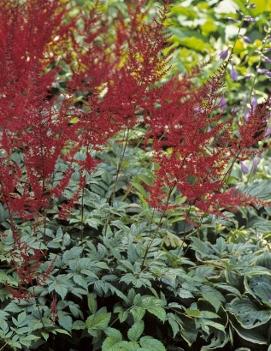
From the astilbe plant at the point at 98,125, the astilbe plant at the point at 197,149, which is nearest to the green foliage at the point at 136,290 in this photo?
the astilbe plant at the point at 98,125

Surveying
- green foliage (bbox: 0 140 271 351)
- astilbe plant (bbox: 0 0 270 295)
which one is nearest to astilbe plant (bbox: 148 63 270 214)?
astilbe plant (bbox: 0 0 270 295)

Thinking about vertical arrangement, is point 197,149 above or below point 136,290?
above

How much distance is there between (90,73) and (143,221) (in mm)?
1018

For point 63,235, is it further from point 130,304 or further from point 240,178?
point 240,178

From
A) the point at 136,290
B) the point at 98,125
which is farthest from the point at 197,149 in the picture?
the point at 136,290

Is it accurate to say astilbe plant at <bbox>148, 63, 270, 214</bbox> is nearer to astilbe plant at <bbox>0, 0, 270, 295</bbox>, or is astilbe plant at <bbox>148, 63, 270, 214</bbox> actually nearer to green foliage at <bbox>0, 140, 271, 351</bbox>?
astilbe plant at <bbox>0, 0, 270, 295</bbox>

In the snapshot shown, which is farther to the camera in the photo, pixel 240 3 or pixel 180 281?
pixel 240 3

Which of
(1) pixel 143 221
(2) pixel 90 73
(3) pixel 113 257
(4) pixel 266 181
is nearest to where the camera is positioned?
(2) pixel 90 73

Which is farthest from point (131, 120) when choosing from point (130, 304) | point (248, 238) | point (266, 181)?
point (266, 181)

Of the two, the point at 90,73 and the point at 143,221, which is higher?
the point at 90,73

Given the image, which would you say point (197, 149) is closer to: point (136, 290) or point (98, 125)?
point (98, 125)

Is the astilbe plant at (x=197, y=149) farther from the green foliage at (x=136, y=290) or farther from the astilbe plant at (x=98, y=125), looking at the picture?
the green foliage at (x=136, y=290)

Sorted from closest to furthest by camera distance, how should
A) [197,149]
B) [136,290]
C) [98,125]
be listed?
[197,149]
[98,125]
[136,290]

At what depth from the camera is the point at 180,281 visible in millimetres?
3215
